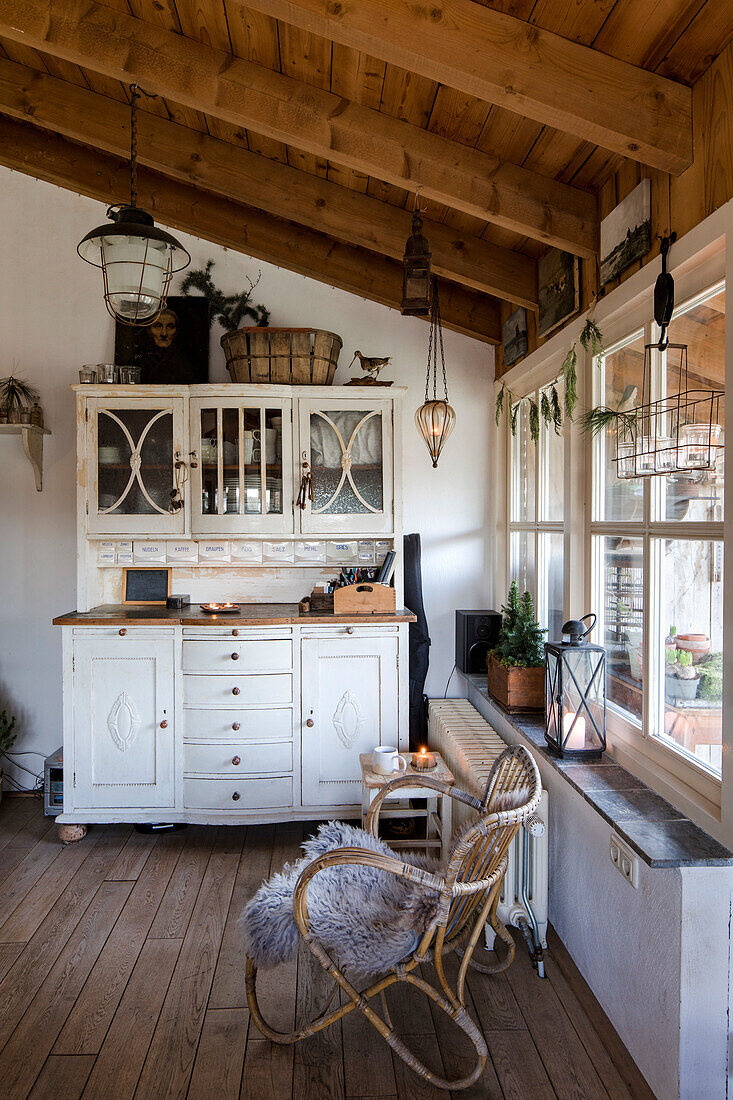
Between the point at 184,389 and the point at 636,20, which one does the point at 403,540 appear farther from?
the point at 636,20

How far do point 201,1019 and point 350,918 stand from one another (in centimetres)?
67

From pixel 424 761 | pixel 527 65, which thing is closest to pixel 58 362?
pixel 424 761

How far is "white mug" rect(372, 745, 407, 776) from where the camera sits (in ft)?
9.79

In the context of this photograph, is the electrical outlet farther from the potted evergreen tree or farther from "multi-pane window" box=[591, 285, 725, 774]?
the potted evergreen tree

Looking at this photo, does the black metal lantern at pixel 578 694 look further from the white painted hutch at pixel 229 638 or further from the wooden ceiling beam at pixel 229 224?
the wooden ceiling beam at pixel 229 224

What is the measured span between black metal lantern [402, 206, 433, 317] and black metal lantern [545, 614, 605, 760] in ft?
4.22

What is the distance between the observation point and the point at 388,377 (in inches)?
165

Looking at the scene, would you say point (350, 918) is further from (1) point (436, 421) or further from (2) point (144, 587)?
(2) point (144, 587)

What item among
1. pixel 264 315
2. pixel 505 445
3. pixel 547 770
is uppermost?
pixel 264 315

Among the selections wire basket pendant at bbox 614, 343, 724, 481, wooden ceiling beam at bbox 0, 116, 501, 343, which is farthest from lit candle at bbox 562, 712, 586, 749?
wooden ceiling beam at bbox 0, 116, 501, 343

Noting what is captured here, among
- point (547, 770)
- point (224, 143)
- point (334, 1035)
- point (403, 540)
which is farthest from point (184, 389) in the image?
point (334, 1035)

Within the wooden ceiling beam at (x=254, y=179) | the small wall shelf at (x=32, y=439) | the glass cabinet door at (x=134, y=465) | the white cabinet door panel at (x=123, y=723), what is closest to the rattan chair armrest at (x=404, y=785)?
the white cabinet door panel at (x=123, y=723)

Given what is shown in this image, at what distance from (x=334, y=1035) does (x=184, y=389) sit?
2853 millimetres

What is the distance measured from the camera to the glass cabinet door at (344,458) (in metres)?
3.76
